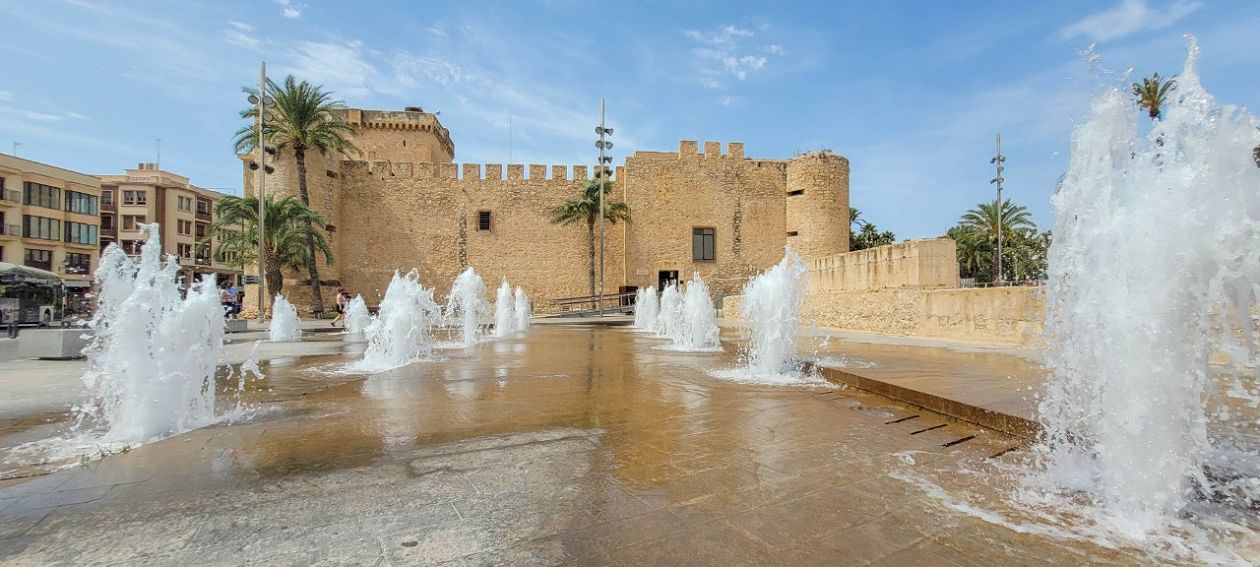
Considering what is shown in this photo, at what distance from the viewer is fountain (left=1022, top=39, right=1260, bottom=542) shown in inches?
96.3

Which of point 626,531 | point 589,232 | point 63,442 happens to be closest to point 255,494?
point 626,531

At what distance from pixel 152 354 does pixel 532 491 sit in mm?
3239

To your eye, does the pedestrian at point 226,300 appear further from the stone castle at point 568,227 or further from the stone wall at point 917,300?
the stone wall at point 917,300

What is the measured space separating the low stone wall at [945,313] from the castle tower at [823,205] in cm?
1557

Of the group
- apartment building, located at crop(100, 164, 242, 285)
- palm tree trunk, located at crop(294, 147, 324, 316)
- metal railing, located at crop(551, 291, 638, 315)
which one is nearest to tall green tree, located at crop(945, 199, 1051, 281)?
metal railing, located at crop(551, 291, 638, 315)

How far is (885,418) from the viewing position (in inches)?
168

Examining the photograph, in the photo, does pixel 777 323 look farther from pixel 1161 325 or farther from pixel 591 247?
pixel 591 247

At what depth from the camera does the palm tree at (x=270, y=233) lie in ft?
71.4

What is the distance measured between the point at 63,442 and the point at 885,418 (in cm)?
534

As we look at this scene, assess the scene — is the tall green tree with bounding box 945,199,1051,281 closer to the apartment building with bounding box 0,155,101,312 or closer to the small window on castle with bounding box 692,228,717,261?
the small window on castle with bounding box 692,228,717,261

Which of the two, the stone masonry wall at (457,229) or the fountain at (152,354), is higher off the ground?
the stone masonry wall at (457,229)

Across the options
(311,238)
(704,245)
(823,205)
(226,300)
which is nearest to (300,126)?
(311,238)

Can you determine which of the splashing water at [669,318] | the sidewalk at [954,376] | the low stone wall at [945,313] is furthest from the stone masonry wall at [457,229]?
the sidewalk at [954,376]

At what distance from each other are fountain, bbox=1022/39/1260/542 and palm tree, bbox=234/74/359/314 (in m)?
25.3
